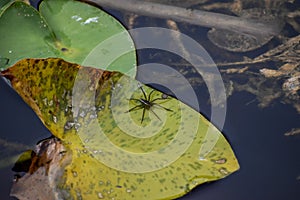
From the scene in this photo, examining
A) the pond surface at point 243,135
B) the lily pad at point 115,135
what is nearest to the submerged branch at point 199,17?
the pond surface at point 243,135

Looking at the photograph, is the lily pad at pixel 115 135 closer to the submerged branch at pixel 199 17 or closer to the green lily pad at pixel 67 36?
the green lily pad at pixel 67 36

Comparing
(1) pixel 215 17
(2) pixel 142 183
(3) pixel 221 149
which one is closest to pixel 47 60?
(2) pixel 142 183

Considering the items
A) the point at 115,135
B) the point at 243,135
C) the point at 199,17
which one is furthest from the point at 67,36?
the point at 243,135

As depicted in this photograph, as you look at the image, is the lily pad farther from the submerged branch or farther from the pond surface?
the submerged branch

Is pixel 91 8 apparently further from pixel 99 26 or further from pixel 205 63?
pixel 205 63

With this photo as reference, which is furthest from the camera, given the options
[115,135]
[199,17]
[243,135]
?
[199,17]

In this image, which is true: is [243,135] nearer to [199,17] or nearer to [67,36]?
[199,17]
